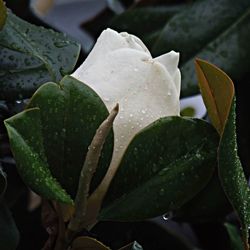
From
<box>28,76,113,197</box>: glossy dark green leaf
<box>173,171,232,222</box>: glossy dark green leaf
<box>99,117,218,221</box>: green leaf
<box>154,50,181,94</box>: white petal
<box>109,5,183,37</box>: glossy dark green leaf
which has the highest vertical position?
<box>154,50,181,94</box>: white petal

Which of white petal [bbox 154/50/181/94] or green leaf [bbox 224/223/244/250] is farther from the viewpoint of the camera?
green leaf [bbox 224/223/244/250]

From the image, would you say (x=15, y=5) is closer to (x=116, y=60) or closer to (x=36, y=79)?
(x=36, y=79)

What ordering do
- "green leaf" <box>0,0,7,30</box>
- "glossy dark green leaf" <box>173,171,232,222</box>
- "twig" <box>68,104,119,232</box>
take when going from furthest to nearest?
"glossy dark green leaf" <box>173,171,232,222</box> → "green leaf" <box>0,0,7,30</box> → "twig" <box>68,104,119,232</box>

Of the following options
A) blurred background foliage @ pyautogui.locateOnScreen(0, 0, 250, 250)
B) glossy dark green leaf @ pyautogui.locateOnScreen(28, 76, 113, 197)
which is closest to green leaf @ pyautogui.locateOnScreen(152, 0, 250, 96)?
blurred background foliage @ pyautogui.locateOnScreen(0, 0, 250, 250)

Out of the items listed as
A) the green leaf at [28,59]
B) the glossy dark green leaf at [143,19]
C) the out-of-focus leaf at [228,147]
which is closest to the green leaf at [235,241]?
the out-of-focus leaf at [228,147]

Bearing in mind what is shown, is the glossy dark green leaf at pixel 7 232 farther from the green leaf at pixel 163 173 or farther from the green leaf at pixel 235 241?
the green leaf at pixel 235 241

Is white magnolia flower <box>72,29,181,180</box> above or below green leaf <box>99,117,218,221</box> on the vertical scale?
above

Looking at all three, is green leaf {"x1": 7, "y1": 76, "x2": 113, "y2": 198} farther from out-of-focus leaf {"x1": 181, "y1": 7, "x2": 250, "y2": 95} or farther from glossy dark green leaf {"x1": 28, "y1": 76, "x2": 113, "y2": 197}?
out-of-focus leaf {"x1": 181, "y1": 7, "x2": 250, "y2": 95}
